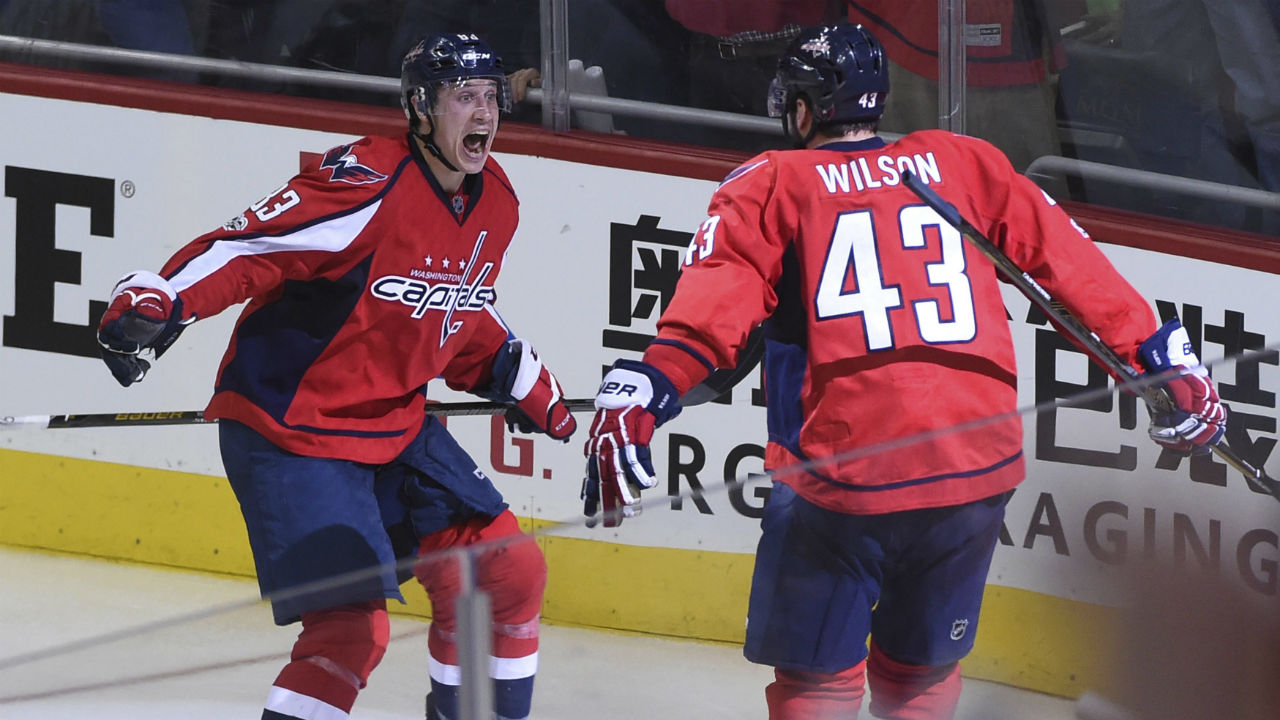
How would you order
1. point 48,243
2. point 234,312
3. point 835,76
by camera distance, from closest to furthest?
point 835,76
point 234,312
point 48,243

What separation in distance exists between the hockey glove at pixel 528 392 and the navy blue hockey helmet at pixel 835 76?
2.31ft

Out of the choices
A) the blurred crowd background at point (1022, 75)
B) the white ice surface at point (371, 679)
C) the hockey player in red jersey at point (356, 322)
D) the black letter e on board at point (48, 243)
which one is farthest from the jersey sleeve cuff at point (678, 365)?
the black letter e on board at point (48, 243)

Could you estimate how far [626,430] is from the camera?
7.71 ft

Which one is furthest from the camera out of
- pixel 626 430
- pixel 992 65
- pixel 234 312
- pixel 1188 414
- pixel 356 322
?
pixel 234 312

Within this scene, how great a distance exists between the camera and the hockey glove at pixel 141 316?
254 cm

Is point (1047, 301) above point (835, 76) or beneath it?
beneath

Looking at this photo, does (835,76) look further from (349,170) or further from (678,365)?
(349,170)

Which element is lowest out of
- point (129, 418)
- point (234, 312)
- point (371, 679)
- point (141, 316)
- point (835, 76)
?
point (371, 679)

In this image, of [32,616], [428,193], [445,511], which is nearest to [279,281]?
[428,193]

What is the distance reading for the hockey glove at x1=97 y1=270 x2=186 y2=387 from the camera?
2.54 meters

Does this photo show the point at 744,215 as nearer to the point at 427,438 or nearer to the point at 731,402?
the point at 427,438

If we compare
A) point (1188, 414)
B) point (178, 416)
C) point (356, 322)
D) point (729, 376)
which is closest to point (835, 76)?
point (1188, 414)

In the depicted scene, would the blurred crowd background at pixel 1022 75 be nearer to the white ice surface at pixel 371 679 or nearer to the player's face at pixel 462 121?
the player's face at pixel 462 121

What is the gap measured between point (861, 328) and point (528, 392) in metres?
0.79
